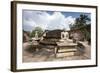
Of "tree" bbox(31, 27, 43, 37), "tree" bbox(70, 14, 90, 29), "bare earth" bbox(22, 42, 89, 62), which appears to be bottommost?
"bare earth" bbox(22, 42, 89, 62)

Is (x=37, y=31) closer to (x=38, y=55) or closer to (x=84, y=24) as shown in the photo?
(x=38, y=55)

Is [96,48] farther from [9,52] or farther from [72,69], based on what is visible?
[9,52]

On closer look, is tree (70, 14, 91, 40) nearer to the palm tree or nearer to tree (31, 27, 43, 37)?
the palm tree

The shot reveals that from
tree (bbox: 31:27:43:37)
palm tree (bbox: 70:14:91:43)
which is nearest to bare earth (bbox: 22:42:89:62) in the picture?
tree (bbox: 31:27:43:37)

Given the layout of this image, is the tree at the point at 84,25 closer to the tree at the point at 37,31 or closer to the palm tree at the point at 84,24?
the palm tree at the point at 84,24

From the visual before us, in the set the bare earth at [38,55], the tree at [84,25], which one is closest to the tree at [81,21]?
the tree at [84,25]

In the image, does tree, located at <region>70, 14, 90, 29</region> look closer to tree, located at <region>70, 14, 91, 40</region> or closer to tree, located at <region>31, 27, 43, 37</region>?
tree, located at <region>70, 14, 91, 40</region>

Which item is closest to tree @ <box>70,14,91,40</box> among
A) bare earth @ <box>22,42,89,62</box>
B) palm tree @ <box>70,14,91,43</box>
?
palm tree @ <box>70,14,91,43</box>

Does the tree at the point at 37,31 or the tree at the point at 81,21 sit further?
the tree at the point at 81,21

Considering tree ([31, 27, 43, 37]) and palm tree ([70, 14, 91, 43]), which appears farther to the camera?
palm tree ([70, 14, 91, 43])

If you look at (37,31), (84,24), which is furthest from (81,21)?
(37,31)

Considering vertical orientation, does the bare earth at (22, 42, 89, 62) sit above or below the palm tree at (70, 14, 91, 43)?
below

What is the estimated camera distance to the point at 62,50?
216cm

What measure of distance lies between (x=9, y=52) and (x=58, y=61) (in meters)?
0.50
